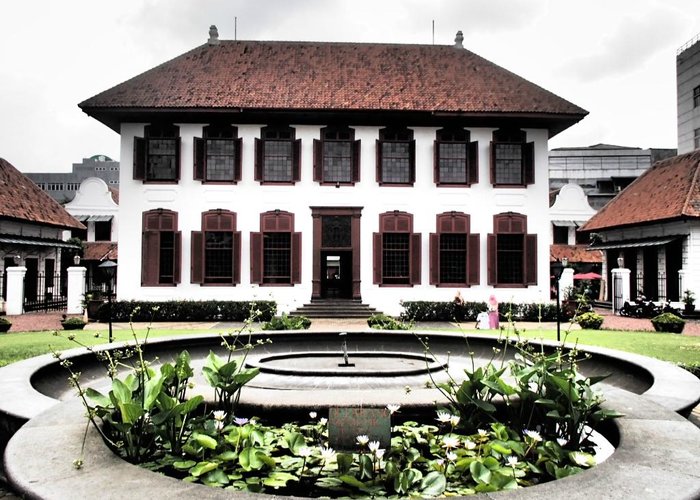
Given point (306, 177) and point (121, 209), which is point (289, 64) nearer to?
point (306, 177)

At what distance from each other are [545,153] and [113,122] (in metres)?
18.4

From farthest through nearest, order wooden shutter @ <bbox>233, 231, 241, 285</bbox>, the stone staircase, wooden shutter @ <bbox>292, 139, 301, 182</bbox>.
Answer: wooden shutter @ <bbox>292, 139, 301, 182</bbox> < wooden shutter @ <bbox>233, 231, 241, 285</bbox> < the stone staircase

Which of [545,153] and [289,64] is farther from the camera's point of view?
[289,64]

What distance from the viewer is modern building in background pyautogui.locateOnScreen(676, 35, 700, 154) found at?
4728cm

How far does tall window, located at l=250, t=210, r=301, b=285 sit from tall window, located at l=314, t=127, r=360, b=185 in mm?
2307

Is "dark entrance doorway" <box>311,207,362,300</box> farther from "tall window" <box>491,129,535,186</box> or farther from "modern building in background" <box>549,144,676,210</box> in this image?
"modern building in background" <box>549,144,676,210</box>

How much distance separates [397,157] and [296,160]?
4.21 meters

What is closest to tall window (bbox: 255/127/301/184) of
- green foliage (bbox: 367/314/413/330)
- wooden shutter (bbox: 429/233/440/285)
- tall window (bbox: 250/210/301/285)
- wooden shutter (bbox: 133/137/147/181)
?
tall window (bbox: 250/210/301/285)

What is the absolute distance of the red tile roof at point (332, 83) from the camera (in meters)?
21.4

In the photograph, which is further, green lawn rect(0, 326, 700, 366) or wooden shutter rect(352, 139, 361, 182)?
wooden shutter rect(352, 139, 361, 182)

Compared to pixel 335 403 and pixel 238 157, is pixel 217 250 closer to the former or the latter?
pixel 238 157

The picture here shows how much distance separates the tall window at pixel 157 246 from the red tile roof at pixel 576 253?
23401mm

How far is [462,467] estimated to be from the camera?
3400mm

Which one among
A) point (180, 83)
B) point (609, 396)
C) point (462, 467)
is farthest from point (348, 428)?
point (180, 83)
